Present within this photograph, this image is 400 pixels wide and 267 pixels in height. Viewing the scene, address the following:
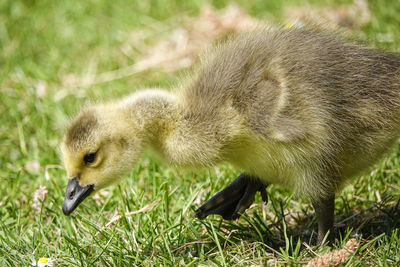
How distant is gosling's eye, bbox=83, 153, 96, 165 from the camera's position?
93.0 inches

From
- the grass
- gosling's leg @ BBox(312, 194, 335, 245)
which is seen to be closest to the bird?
gosling's leg @ BBox(312, 194, 335, 245)

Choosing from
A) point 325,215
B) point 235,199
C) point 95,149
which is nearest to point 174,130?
point 95,149

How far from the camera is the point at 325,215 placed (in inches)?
90.3

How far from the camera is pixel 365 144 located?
7.22 ft

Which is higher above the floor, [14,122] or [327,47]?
[327,47]

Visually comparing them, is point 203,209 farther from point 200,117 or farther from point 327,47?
point 327,47

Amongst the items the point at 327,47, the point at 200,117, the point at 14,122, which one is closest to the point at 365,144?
the point at 327,47

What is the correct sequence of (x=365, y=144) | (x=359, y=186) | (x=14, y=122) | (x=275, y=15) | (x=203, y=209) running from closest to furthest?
(x=365, y=144) < (x=203, y=209) < (x=359, y=186) < (x=14, y=122) < (x=275, y=15)

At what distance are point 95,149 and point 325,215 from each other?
93 centimetres

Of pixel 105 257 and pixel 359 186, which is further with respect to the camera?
pixel 359 186

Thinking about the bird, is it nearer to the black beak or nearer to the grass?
the black beak

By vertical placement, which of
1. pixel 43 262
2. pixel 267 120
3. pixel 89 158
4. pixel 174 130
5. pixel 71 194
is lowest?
pixel 43 262

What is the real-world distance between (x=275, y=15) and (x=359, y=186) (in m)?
1.96

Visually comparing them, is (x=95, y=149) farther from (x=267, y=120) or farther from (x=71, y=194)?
(x=267, y=120)
